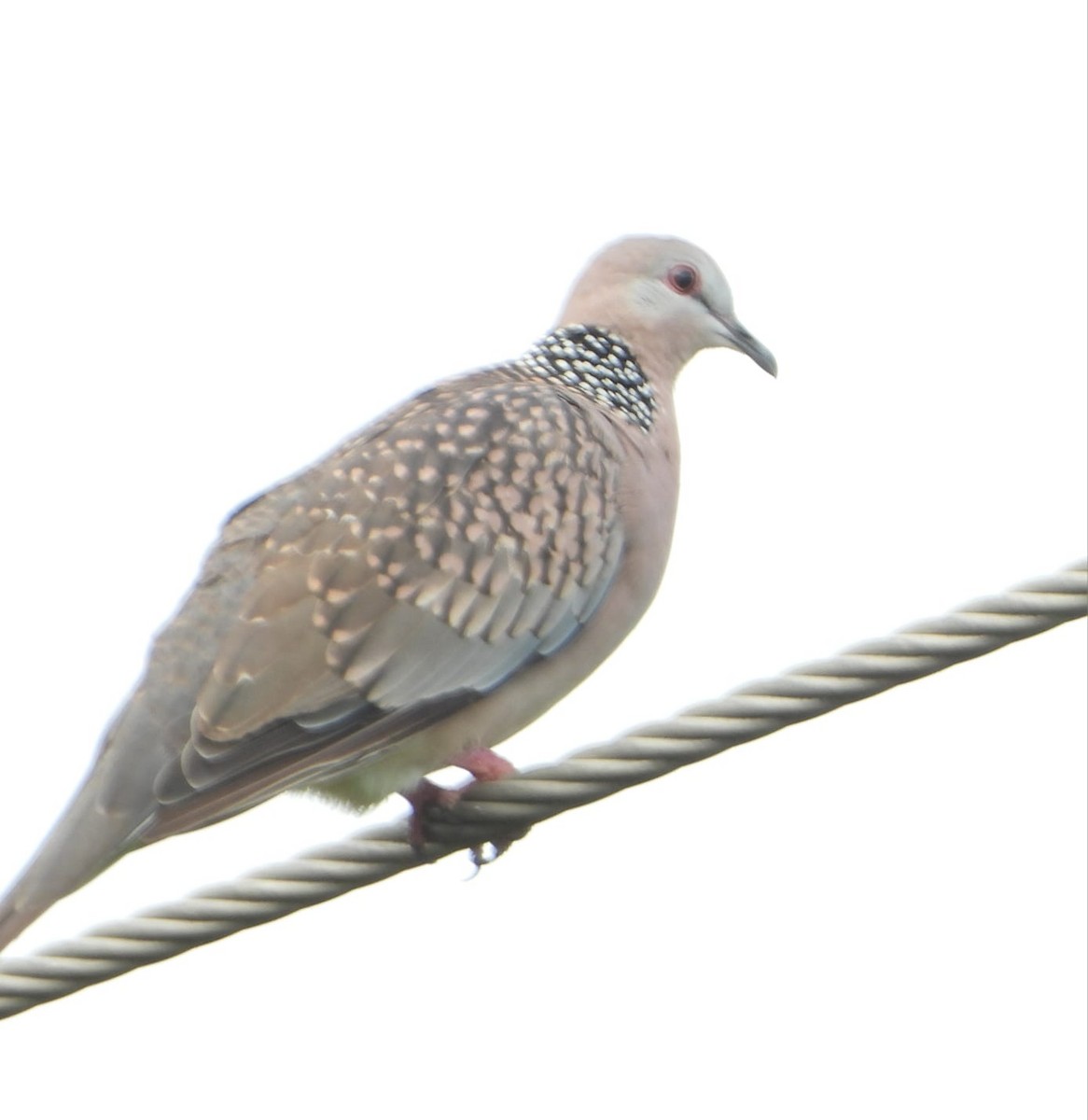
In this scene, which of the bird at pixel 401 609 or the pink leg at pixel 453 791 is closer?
the bird at pixel 401 609

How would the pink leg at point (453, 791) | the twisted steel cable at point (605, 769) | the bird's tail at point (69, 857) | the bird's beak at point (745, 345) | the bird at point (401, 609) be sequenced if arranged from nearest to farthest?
the twisted steel cable at point (605, 769) < the bird's tail at point (69, 857) < the bird at point (401, 609) < the pink leg at point (453, 791) < the bird's beak at point (745, 345)

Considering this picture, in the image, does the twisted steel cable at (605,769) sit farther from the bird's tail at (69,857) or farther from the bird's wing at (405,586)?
the bird's wing at (405,586)

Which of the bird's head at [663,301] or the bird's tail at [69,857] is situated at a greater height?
the bird's head at [663,301]

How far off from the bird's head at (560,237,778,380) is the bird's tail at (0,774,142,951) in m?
2.34

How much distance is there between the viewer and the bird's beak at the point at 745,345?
6.55 metres

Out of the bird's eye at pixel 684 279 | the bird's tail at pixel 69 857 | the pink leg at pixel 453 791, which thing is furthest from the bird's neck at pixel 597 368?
A: the bird's tail at pixel 69 857

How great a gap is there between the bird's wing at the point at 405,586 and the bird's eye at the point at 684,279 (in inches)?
30.9

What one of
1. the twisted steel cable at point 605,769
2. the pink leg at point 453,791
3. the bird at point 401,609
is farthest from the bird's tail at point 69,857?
the pink leg at point 453,791

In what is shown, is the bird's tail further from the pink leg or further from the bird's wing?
the pink leg

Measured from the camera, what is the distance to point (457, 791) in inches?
195

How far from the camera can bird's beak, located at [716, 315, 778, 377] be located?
6555mm

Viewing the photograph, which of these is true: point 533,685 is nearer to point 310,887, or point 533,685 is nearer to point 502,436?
point 502,436

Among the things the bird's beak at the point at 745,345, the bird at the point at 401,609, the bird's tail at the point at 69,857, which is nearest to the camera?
the bird's tail at the point at 69,857

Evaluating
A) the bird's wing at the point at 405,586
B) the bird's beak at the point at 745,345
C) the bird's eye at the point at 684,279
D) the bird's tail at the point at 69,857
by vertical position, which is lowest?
the bird's tail at the point at 69,857
